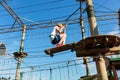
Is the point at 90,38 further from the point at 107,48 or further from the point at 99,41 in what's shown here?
the point at 107,48

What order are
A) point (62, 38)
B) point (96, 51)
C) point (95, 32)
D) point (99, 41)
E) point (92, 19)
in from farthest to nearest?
point (62, 38) < point (92, 19) < point (95, 32) < point (96, 51) < point (99, 41)

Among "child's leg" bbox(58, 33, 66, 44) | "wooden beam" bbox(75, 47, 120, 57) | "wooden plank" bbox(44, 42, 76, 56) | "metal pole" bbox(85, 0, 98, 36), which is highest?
"metal pole" bbox(85, 0, 98, 36)

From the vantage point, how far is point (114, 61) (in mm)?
9953

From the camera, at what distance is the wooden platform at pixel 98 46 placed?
832cm

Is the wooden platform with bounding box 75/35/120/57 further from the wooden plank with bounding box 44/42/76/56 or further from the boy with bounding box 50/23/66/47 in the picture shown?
the boy with bounding box 50/23/66/47

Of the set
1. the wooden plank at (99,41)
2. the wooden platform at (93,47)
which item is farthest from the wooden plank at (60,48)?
the wooden plank at (99,41)

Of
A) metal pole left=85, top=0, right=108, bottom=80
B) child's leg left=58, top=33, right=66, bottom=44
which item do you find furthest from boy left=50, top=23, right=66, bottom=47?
metal pole left=85, top=0, right=108, bottom=80

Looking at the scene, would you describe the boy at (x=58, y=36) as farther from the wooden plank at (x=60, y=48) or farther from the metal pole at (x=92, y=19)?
the metal pole at (x=92, y=19)

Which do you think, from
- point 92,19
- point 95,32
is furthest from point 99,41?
point 92,19

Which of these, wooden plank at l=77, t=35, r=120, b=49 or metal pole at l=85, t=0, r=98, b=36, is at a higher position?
metal pole at l=85, t=0, r=98, b=36

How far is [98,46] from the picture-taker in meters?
8.88

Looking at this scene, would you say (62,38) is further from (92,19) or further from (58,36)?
(92,19)

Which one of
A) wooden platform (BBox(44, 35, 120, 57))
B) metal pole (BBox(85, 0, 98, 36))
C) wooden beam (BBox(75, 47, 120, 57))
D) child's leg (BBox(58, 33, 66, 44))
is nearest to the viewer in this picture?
wooden platform (BBox(44, 35, 120, 57))

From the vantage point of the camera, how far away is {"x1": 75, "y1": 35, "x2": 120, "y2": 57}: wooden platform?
8320mm
